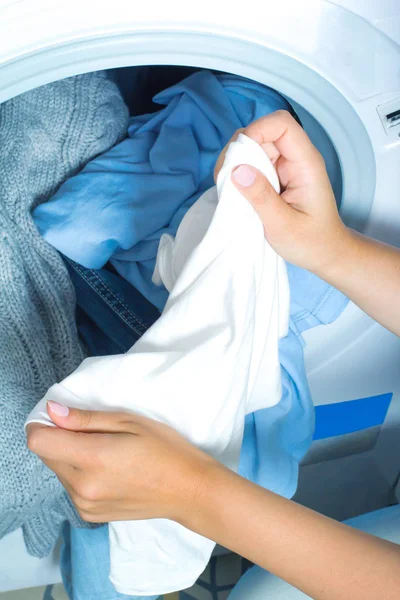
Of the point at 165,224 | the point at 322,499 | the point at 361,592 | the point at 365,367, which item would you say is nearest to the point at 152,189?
the point at 165,224

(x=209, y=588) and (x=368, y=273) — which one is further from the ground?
(x=368, y=273)

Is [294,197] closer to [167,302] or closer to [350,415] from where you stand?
[167,302]

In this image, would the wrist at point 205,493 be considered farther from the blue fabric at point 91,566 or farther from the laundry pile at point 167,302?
the blue fabric at point 91,566

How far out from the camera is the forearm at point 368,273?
2.02 feet

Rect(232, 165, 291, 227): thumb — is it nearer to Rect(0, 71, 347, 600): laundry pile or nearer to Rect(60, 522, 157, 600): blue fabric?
Rect(0, 71, 347, 600): laundry pile

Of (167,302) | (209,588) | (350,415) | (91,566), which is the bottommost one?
(209,588)

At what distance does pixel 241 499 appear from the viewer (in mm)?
509

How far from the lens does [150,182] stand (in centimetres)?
75

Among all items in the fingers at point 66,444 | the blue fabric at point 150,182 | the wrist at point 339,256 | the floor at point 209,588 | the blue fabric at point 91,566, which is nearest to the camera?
the fingers at point 66,444

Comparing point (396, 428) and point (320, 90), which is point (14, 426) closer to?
point (320, 90)

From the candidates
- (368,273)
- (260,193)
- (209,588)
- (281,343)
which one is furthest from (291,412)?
(209,588)

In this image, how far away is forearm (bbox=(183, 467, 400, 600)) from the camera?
499 mm

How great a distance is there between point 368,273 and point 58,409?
333 mm

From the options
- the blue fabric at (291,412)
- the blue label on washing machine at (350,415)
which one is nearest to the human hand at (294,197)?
the blue fabric at (291,412)
